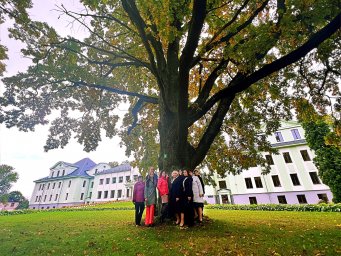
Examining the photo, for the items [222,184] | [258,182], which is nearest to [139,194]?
[258,182]

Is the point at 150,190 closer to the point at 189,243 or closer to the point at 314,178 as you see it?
the point at 189,243

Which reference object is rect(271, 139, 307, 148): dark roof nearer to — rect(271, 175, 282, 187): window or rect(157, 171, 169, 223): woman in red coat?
rect(271, 175, 282, 187): window

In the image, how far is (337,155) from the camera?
76.9 feet

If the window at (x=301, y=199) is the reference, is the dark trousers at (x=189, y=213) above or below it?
below

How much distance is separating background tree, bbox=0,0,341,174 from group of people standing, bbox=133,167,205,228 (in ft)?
2.32

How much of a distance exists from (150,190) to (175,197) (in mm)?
1333

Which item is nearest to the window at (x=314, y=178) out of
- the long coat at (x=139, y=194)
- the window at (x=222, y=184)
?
the window at (x=222, y=184)

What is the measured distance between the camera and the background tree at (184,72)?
20.7 ft

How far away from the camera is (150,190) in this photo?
805cm

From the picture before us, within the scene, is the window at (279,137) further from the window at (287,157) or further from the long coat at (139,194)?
the long coat at (139,194)

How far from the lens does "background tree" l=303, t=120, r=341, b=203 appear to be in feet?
74.1

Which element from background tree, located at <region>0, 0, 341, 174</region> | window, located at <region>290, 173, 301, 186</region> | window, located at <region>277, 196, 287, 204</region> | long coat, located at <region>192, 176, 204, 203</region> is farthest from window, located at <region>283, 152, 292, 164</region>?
long coat, located at <region>192, 176, 204, 203</region>

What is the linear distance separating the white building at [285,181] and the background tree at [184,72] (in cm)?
2488

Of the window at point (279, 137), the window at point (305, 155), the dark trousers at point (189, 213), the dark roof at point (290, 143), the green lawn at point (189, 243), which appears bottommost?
the green lawn at point (189, 243)
